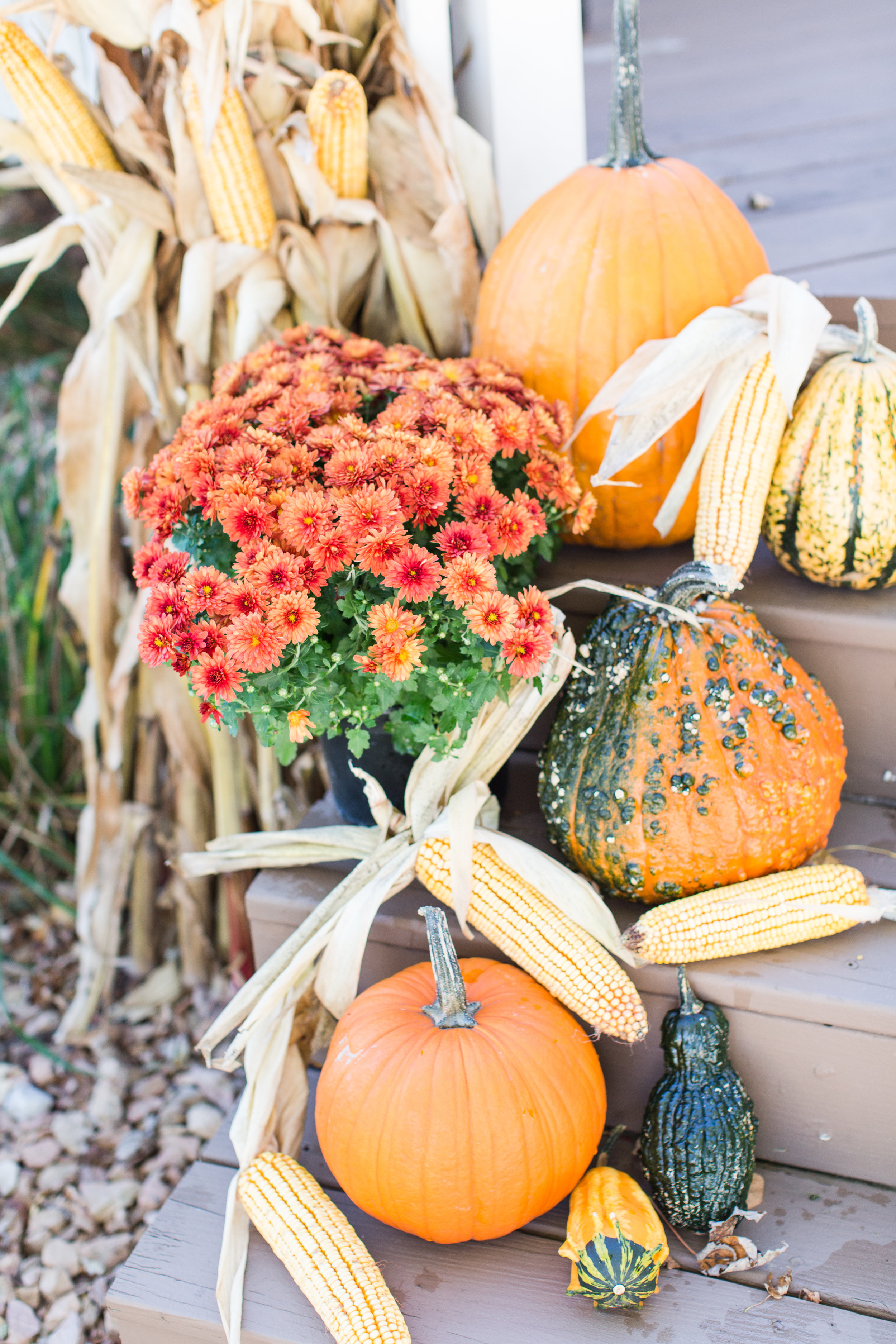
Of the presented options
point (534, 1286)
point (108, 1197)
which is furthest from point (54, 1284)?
point (534, 1286)

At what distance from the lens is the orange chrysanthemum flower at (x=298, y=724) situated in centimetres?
117

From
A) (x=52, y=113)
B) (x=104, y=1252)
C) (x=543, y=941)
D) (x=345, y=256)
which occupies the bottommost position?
(x=104, y=1252)

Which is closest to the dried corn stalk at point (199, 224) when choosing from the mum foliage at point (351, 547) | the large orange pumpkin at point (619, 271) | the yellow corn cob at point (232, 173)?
the yellow corn cob at point (232, 173)

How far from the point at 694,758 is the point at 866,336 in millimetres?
654

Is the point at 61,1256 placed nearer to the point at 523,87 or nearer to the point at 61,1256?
the point at 61,1256

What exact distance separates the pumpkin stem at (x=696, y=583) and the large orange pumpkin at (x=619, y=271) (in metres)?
0.30

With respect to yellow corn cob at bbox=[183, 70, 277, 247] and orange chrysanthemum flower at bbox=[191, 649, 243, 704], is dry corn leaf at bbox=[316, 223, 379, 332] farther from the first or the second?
orange chrysanthemum flower at bbox=[191, 649, 243, 704]

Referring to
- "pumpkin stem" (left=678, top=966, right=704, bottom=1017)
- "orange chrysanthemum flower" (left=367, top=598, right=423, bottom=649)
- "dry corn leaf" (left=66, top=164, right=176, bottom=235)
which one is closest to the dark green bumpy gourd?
"pumpkin stem" (left=678, top=966, right=704, bottom=1017)

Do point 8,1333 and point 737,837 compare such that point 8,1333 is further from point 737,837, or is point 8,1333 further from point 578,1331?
point 737,837

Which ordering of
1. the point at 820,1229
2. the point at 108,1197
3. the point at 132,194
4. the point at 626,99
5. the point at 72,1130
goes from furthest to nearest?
1. the point at 72,1130
2. the point at 108,1197
3. the point at 132,194
4. the point at 626,99
5. the point at 820,1229

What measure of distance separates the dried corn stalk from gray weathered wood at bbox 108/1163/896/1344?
33.9 inches

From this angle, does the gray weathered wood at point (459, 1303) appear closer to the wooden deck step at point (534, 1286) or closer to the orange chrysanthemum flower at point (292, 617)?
the wooden deck step at point (534, 1286)

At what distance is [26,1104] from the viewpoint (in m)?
1.95

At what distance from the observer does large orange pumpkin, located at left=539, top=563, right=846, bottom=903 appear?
1.32 m
